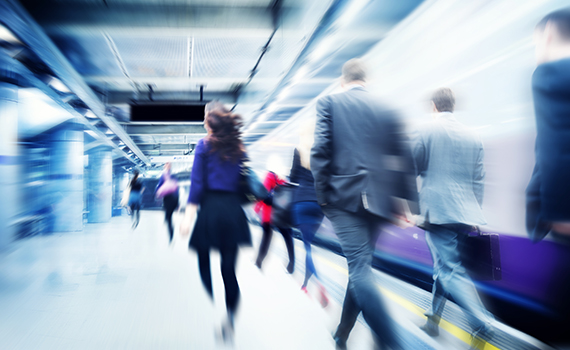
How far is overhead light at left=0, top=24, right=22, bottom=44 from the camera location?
5.23 m

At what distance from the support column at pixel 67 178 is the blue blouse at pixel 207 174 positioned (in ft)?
34.0

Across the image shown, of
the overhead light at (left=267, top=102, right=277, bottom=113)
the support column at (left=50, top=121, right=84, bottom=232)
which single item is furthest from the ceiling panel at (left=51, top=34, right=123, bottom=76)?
the overhead light at (left=267, top=102, right=277, bottom=113)

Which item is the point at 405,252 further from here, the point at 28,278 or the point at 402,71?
the point at 28,278

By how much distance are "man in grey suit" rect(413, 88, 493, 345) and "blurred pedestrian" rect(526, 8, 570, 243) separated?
2.87 feet

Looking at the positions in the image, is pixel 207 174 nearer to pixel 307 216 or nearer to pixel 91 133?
pixel 307 216

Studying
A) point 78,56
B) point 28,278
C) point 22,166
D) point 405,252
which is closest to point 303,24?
point 405,252

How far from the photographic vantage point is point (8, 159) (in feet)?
22.7

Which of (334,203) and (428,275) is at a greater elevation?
(334,203)

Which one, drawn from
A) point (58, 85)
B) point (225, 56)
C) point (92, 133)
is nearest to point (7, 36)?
point (58, 85)

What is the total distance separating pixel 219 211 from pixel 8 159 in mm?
6353

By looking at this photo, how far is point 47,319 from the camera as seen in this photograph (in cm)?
296

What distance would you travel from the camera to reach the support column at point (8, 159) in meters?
6.77

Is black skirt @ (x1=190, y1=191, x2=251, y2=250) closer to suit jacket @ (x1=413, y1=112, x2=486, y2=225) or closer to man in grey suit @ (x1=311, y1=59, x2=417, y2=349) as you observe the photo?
man in grey suit @ (x1=311, y1=59, x2=417, y2=349)

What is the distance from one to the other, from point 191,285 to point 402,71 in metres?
3.28
